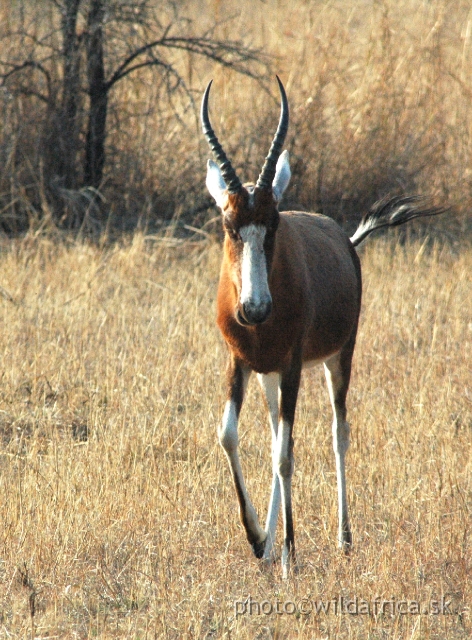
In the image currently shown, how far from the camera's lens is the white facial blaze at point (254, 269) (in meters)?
4.39

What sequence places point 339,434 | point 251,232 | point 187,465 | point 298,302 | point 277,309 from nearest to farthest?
point 251,232, point 277,309, point 298,302, point 339,434, point 187,465

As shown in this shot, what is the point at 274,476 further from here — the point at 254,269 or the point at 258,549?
the point at 254,269

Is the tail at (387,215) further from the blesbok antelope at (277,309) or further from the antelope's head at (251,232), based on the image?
the antelope's head at (251,232)

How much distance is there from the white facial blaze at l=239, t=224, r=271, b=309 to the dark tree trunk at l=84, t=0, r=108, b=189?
792 centimetres

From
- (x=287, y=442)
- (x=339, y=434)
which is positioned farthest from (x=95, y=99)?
(x=287, y=442)

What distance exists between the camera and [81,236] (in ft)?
37.3

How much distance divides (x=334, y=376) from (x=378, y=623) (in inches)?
73.7

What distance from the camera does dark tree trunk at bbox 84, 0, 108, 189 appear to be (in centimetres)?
1194

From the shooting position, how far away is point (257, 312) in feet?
14.4

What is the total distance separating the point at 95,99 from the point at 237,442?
27.0 ft

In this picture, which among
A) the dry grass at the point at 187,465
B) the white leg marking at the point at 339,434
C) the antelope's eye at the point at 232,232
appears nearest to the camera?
the dry grass at the point at 187,465

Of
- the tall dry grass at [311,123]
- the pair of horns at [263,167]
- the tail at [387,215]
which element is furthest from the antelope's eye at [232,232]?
the tall dry grass at [311,123]

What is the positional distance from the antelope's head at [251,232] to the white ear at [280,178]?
2 centimetres

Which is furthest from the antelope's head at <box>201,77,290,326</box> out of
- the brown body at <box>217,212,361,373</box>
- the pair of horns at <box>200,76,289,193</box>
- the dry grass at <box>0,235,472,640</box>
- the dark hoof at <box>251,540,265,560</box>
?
the dry grass at <box>0,235,472,640</box>
